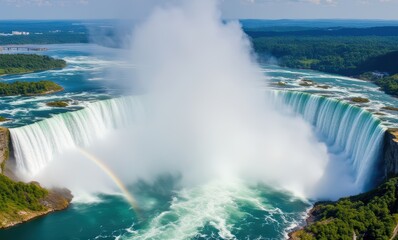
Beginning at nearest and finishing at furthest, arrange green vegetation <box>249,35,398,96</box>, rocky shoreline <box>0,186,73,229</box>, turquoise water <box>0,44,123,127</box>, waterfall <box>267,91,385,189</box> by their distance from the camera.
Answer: rocky shoreline <box>0,186,73,229</box> → waterfall <box>267,91,385,189</box> → turquoise water <box>0,44,123,127</box> → green vegetation <box>249,35,398,96</box>

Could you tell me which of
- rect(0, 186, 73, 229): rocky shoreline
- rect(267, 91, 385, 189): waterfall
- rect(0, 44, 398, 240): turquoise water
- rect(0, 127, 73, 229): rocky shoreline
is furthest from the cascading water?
rect(0, 186, 73, 229): rocky shoreline

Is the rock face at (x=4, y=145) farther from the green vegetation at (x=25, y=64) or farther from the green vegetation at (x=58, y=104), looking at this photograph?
the green vegetation at (x=25, y=64)

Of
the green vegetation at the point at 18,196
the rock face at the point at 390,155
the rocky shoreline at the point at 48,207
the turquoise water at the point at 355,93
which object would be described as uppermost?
the turquoise water at the point at 355,93

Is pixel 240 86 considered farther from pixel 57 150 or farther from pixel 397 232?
pixel 397 232

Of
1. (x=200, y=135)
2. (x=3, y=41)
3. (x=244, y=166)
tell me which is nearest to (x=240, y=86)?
(x=200, y=135)

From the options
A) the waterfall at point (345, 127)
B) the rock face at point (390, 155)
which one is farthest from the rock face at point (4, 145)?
→ the rock face at point (390, 155)

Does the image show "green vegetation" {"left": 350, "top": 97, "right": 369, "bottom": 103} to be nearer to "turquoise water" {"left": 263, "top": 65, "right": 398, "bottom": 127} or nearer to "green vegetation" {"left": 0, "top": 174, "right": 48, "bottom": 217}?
"turquoise water" {"left": 263, "top": 65, "right": 398, "bottom": 127}

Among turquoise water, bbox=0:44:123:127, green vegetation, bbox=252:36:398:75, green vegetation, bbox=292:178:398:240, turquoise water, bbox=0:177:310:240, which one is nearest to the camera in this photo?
green vegetation, bbox=292:178:398:240
